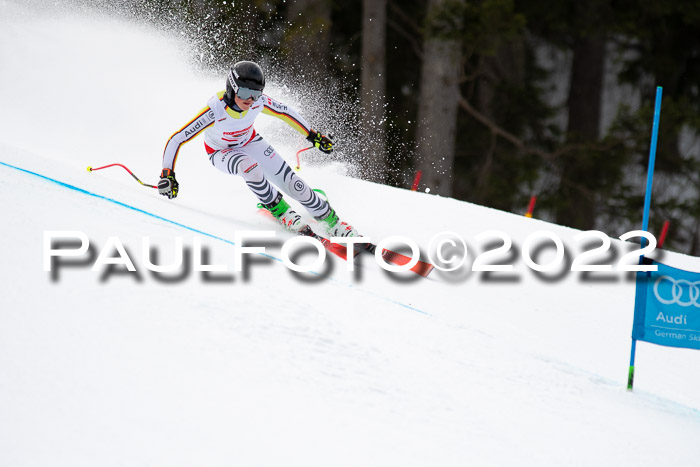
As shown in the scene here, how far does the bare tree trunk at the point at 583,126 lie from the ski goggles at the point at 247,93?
916cm

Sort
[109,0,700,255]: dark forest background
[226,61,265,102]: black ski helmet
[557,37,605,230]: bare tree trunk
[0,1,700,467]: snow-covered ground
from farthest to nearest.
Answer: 1. [557,37,605,230]: bare tree trunk
2. [109,0,700,255]: dark forest background
3. [226,61,265,102]: black ski helmet
4. [0,1,700,467]: snow-covered ground

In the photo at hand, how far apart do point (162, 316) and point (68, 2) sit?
8.65m

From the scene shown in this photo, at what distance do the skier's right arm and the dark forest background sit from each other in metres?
4.73

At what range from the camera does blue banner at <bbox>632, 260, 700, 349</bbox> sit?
3643 mm

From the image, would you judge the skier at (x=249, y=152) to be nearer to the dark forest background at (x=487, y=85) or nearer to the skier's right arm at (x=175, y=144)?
the skier's right arm at (x=175, y=144)

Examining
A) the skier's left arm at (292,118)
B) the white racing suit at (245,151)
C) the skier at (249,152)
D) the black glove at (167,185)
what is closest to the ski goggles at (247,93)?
the skier at (249,152)

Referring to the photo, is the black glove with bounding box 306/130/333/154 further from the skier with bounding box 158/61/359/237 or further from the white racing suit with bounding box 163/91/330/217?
the white racing suit with bounding box 163/91/330/217

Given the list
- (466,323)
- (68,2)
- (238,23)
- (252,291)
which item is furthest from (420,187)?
(252,291)

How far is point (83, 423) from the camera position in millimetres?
2322

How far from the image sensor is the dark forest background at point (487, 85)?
1095cm

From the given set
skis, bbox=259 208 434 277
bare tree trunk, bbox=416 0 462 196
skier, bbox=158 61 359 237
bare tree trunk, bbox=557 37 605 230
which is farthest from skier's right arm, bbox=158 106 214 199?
bare tree trunk, bbox=557 37 605 230

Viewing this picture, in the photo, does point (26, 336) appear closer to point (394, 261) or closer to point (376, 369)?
point (376, 369)

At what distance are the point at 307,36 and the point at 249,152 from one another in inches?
252

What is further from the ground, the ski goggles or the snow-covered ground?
the ski goggles
